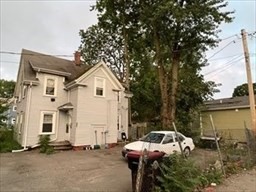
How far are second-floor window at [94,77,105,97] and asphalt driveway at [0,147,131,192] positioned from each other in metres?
7.28

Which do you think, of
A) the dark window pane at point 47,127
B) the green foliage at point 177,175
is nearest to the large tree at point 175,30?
the dark window pane at point 47,127

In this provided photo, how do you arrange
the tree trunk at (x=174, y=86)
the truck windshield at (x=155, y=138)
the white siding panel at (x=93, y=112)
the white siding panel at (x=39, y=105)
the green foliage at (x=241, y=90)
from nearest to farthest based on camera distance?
the truck windshield at (x=155, y=138), the white siding panel at (x=39, y=105), the white siding panel at (x=93, y=112), the tree trunk at (x=174, y=86), the green foliage at (x=241, y=90)

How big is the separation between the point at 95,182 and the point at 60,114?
12.2 m

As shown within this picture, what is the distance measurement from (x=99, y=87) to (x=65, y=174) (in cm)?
1122

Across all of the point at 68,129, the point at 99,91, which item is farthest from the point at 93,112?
the point at 68,129

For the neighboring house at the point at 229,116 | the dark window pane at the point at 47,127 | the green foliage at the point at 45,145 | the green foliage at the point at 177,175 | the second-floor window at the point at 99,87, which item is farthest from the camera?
the neighboring house at the point at 229,116

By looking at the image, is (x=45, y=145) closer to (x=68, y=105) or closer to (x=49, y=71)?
(x=68, y=105)

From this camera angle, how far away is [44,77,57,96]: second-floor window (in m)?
20.5

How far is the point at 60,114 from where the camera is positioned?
20969mm

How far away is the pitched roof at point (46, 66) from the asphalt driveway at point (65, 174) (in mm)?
7588

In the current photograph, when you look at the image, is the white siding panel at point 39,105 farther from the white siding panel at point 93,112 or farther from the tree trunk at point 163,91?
the tree trunk at point 163,91

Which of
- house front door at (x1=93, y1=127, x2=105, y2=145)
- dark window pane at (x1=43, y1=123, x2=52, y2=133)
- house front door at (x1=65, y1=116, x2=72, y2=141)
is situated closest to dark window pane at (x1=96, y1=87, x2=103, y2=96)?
house front door at (x1=93, y1=127, x2=105, y2=145)

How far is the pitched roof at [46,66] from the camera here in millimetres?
20177

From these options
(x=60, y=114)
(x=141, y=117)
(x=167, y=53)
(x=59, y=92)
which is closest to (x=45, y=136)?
(x=60, y=114)
